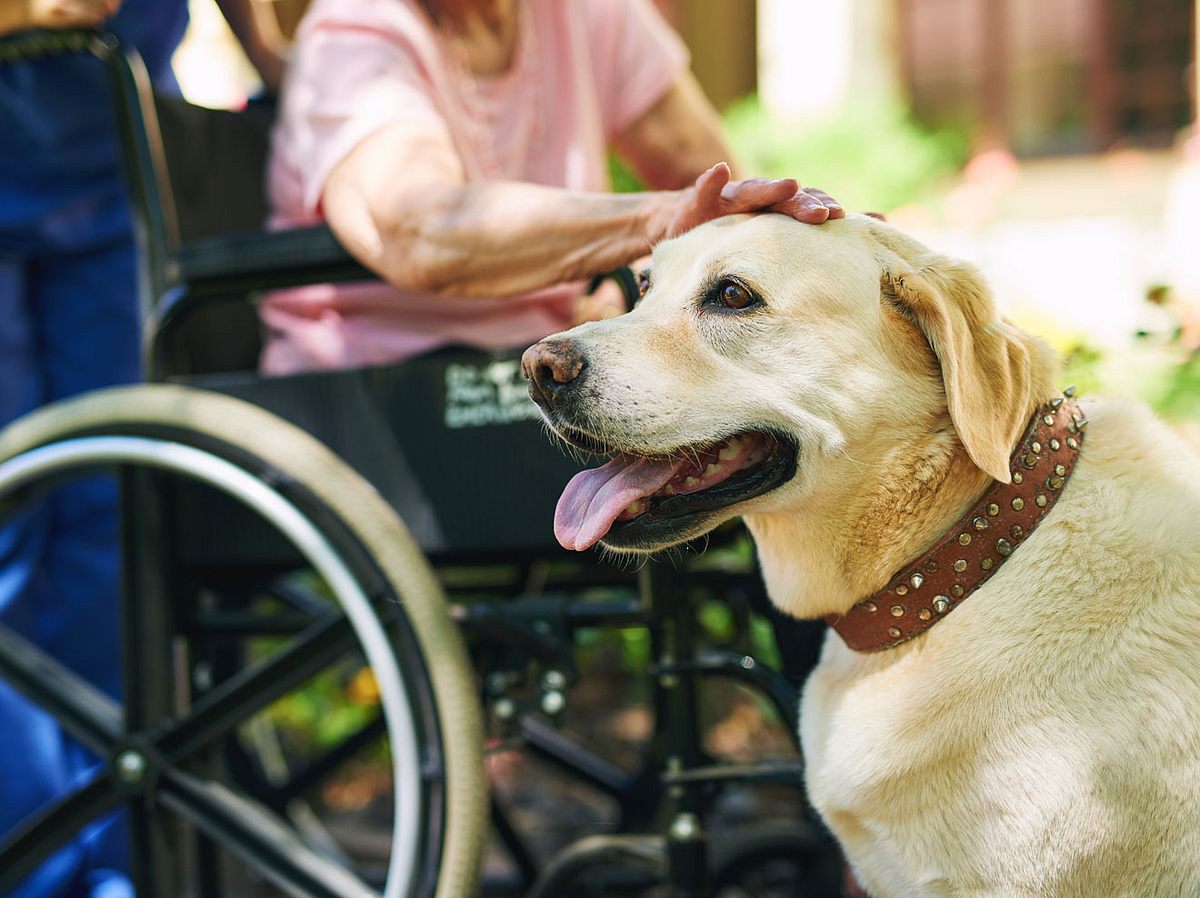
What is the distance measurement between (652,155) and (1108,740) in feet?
5.26

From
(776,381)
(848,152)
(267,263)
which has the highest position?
(267,263)

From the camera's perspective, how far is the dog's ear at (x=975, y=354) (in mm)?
1313

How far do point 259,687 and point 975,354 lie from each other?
109 centimetres

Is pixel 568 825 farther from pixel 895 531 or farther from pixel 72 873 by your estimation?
pixel 895 531

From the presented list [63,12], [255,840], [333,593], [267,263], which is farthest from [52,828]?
[63,12]

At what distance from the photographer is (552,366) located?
139cm

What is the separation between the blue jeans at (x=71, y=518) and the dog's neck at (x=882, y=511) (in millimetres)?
1518

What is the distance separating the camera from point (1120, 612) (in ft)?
4.20

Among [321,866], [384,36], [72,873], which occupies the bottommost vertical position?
[72,873]

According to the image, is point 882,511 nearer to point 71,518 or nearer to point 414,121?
point 414,121

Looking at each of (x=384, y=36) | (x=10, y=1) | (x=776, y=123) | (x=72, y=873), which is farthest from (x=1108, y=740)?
(x=776, y=123)

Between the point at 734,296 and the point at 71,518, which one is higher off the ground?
the point at 734,296

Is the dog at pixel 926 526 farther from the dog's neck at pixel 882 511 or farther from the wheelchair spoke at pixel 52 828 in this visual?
the wheelchair spoke at pixel 52 828

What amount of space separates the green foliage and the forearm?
4.27 meters
